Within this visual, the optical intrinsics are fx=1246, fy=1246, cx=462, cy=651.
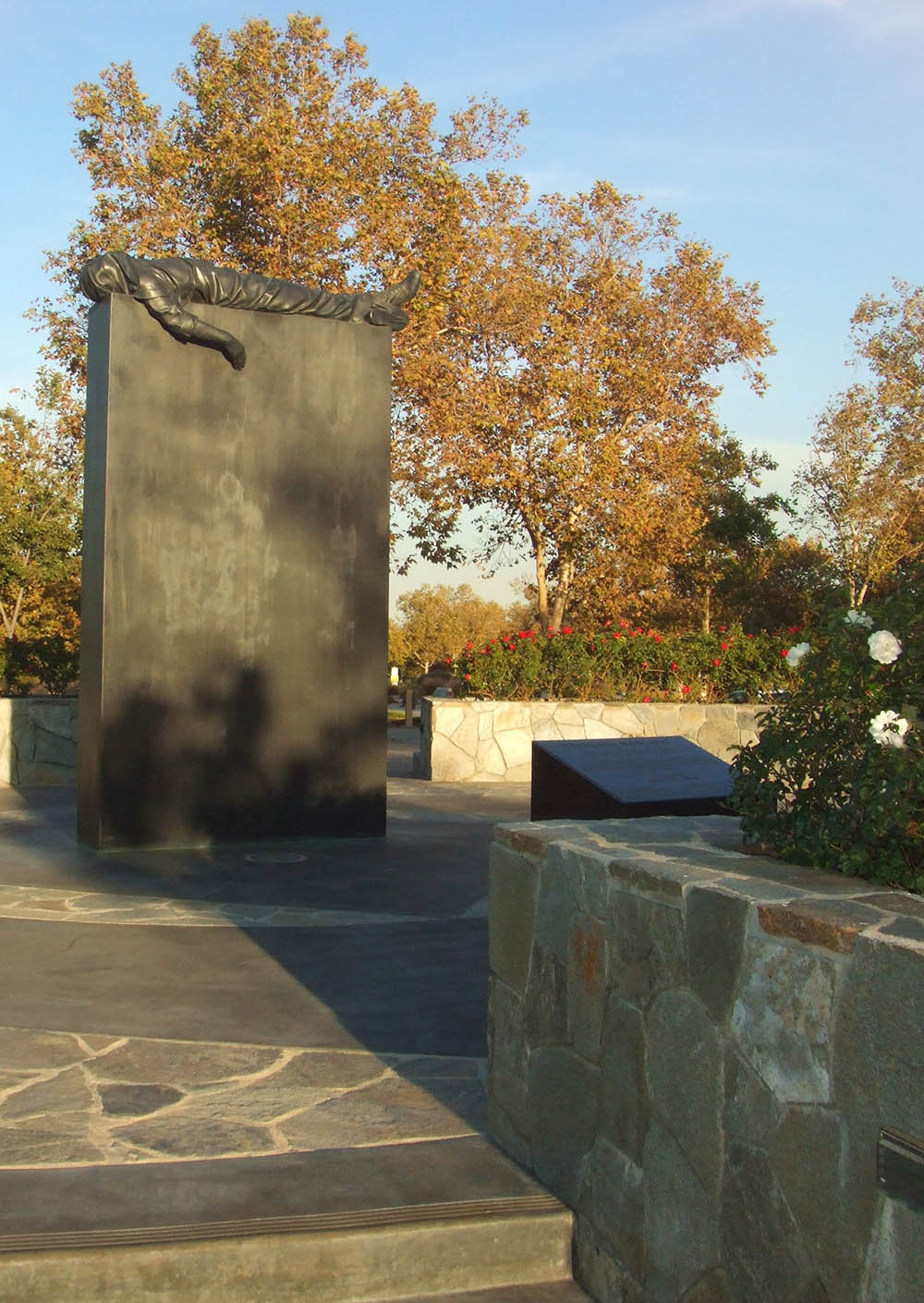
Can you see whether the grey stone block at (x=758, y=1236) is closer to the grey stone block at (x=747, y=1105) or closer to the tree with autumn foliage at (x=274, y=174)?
the grey stone block at (x=747, y=1105)

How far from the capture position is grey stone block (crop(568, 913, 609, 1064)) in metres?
3.13

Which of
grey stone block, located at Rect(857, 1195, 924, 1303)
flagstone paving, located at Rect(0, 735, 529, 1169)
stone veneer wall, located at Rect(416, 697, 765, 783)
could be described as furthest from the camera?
stone veneer wall, located at Rect(416, 697, 765, 783)

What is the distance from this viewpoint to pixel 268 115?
59.4 ft

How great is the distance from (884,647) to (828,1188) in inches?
47.8

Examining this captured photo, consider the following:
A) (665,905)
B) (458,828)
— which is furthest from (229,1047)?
(458,828)

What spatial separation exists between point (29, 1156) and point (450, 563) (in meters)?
19.4

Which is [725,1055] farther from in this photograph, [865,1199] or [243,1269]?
[243,1269]

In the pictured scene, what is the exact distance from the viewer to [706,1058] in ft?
8.75

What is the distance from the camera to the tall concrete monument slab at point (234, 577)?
832cm

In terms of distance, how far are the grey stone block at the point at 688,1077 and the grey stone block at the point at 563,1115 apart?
1.09 ft

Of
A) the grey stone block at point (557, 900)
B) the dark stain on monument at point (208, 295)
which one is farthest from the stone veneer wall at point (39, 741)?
the grey stone block at point (557, 900)

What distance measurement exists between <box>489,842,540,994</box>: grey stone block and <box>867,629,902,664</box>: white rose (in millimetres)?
1121

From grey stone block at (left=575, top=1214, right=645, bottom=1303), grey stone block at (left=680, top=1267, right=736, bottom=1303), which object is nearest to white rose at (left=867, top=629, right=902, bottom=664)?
grey stone block at (left=680, top=1267, right=736, bottom=1303)

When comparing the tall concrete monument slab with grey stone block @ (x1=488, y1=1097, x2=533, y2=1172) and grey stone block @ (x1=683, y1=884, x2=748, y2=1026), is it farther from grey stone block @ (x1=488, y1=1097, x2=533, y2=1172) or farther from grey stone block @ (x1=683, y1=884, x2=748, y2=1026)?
grey stone block @ (x1=683, y1=884, x2=748, y2=1026)
